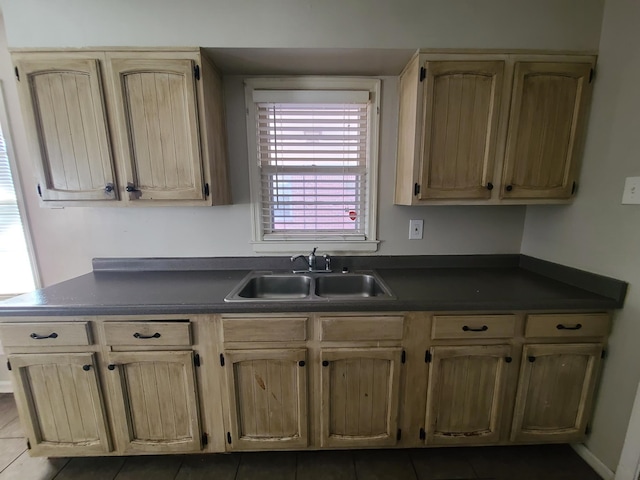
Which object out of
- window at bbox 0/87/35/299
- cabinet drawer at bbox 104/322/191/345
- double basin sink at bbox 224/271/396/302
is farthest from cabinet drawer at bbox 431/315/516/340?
window at bbox 0/87/35/299

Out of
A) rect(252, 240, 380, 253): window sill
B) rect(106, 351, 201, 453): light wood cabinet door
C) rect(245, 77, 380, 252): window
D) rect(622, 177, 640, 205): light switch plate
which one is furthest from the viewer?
rect(252, 240, 380, 253): window sill

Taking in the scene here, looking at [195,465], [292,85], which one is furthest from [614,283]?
[195,465]

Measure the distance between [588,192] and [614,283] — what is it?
49 cm

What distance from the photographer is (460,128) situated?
4.57 feet

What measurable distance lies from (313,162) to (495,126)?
1056mm

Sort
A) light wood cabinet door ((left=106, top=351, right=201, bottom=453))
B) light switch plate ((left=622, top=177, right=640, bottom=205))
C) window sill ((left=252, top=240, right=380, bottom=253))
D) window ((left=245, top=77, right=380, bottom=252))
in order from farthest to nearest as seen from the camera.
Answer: window sill ((left=252, top=240, right=380, bottom=253)), window ((left=245, top=77, right=380, bottom=252)), light wood cabinet door ((left=106, top=351, right=201, bottom=453)), light switch plate ((left=622, top=177, right=640, bottom=205))

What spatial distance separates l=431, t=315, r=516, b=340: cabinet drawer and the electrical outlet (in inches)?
27.0

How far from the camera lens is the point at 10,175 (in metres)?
1.73

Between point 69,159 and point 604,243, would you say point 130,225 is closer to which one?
point 69,159

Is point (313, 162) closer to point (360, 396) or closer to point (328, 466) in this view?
point (360, 396)

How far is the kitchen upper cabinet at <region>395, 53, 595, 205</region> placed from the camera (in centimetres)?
134

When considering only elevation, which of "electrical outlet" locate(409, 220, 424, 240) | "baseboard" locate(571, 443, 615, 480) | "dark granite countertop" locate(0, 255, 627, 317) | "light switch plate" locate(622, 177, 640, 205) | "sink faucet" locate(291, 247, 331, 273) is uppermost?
"light switch plate" locate(622, 177, 640, 205)

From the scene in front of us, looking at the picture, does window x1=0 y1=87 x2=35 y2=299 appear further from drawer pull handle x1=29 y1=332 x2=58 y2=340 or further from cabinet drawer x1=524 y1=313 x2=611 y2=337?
cabinet drawer x1=524 y1=313 x2=611 y2=337

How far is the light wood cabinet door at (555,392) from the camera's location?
4.27 feet
